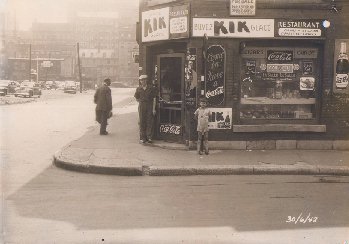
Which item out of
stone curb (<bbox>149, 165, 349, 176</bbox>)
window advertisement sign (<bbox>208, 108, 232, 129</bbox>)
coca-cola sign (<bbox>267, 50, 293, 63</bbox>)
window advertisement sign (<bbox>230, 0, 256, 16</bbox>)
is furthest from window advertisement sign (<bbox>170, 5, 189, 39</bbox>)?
stone curb (<bbox>149, 165, 349, 176</bbox>)

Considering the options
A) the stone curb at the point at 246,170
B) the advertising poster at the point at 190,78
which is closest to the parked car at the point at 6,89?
the advertising poster at the point at 190,78

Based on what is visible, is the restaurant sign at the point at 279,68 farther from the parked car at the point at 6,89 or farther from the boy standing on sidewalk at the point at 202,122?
the parked car at the point at 6,89

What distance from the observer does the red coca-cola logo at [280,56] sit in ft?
42.1

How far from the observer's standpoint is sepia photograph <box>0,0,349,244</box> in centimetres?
637

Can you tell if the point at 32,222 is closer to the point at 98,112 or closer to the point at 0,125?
the point at 98,112

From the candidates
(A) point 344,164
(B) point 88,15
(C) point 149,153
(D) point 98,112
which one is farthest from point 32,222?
(B) point 88,15

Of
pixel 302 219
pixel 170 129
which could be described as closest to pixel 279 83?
pixel 170 129

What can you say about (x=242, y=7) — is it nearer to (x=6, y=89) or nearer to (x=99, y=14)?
(x=6, y=89)

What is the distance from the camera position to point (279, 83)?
13.0 meters

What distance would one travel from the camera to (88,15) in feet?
455

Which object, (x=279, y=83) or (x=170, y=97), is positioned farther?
(x=170, y=97)

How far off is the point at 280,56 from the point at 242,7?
171 centimetres

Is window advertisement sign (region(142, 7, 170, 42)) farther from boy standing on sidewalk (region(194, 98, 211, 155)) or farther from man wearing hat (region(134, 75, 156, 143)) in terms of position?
boy standing on sidewalk (region(194, 98, 211, 155))

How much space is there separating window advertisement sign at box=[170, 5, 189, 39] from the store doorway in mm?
807
